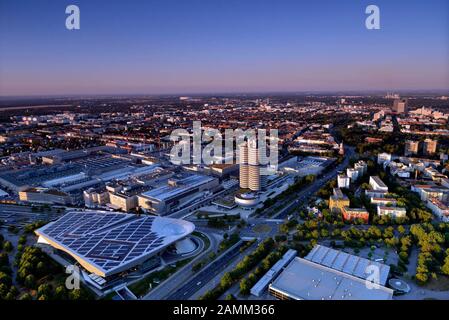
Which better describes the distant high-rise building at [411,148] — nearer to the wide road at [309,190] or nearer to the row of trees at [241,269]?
the wide road at [309,190]

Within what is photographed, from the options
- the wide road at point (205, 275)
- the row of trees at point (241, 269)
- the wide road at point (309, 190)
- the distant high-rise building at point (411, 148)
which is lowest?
the wide road at point (205, 275)

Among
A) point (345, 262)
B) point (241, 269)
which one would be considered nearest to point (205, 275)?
point (241, 269)

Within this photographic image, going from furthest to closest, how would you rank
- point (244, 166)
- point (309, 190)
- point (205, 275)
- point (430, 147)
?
point (430, 147) → point (309, 190) → point (244, 166) → point (205, 275)

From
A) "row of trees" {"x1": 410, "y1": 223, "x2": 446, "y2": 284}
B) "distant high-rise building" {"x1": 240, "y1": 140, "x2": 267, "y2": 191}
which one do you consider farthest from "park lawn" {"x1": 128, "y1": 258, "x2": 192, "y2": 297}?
"distant high-rise building" {"x1": 240, "y1": 140, "x2": 267, "y2": 191}

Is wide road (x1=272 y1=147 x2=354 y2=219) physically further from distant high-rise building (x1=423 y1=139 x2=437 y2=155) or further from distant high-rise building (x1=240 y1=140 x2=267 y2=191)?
distant high-rise building (x1=423 y1=139 x2=437 y2=155)

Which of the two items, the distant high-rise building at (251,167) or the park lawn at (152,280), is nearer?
the park lawn at (152,280)

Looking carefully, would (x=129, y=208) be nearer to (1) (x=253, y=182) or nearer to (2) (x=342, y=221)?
(1) (x=253, y=182)

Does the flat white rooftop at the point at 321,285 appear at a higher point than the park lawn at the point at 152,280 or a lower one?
higher

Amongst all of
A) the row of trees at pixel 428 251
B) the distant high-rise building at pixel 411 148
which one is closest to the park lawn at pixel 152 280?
the row of trees at pixel 428 251

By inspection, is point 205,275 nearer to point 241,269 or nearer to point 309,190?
point 241,269
